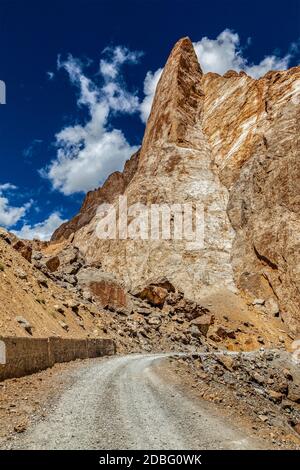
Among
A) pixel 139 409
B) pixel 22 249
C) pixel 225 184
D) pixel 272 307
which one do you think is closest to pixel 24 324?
pixel 139 409

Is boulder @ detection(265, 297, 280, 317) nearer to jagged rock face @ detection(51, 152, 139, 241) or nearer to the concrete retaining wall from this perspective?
the concrete retaining wall

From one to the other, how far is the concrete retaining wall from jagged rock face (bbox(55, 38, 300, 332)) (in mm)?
27468

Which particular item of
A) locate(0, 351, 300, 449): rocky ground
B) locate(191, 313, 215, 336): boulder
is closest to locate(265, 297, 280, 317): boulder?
locate(191, 313, 215, 336): boulder

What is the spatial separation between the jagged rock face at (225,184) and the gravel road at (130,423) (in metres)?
31.9

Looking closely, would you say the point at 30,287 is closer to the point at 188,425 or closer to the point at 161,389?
the point at 161,389

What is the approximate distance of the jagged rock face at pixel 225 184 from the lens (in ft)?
147

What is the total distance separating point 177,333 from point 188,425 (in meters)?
27.2

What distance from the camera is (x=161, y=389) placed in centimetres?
1289

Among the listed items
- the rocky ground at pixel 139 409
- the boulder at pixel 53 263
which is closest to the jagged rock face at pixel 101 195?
the boulder at pixel 53 263

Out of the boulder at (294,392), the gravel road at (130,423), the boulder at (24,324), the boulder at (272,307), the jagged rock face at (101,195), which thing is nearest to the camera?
the gravel road at (130,423)

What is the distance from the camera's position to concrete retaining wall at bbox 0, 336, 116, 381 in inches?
453

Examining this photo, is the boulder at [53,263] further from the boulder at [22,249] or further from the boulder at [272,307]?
the boulder at [272,307]

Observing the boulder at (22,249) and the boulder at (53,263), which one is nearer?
the boulder at (22,249)
